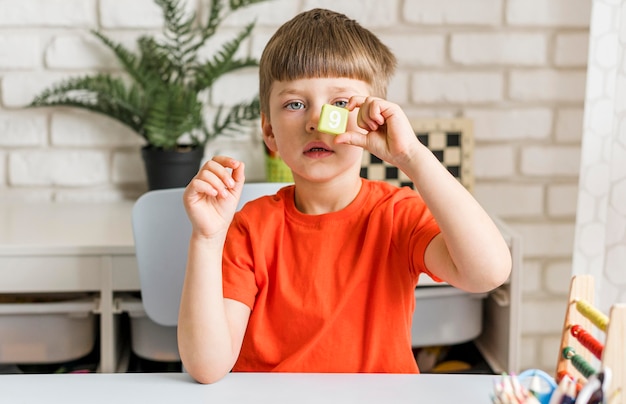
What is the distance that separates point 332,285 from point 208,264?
0.22m

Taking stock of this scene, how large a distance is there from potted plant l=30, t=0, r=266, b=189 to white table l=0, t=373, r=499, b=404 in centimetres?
94

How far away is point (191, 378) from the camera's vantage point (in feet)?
3.01

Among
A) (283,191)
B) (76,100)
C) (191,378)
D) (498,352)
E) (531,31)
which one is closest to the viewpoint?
(191,378)

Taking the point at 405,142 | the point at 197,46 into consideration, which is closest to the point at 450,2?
the point at 197,46

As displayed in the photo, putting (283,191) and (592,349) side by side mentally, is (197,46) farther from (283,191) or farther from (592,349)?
(592,349)

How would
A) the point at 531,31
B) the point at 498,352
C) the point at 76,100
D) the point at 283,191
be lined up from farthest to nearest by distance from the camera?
1. the point at 531,31
2. the point at 76,100
3. the point at 498,352
4. the point at 283,191

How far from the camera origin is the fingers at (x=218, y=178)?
918mm

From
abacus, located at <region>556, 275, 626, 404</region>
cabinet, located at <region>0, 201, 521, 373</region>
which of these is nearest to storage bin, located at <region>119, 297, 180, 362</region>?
cabinet, located at <region>0, 201, 521, 373</region>

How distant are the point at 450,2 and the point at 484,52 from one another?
0.15 meters

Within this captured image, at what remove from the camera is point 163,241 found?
4.52ft

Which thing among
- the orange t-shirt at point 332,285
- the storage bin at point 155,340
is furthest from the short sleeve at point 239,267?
the storage bin at point 155,340

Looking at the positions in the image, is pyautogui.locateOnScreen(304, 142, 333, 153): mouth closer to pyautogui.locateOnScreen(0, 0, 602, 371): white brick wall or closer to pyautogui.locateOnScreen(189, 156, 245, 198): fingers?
pyautogui.locateOnScreen(189, 156, 245, 198): fingers

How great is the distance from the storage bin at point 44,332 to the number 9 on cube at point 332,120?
2.91ft

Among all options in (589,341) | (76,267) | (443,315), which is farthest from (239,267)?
(443,315)
